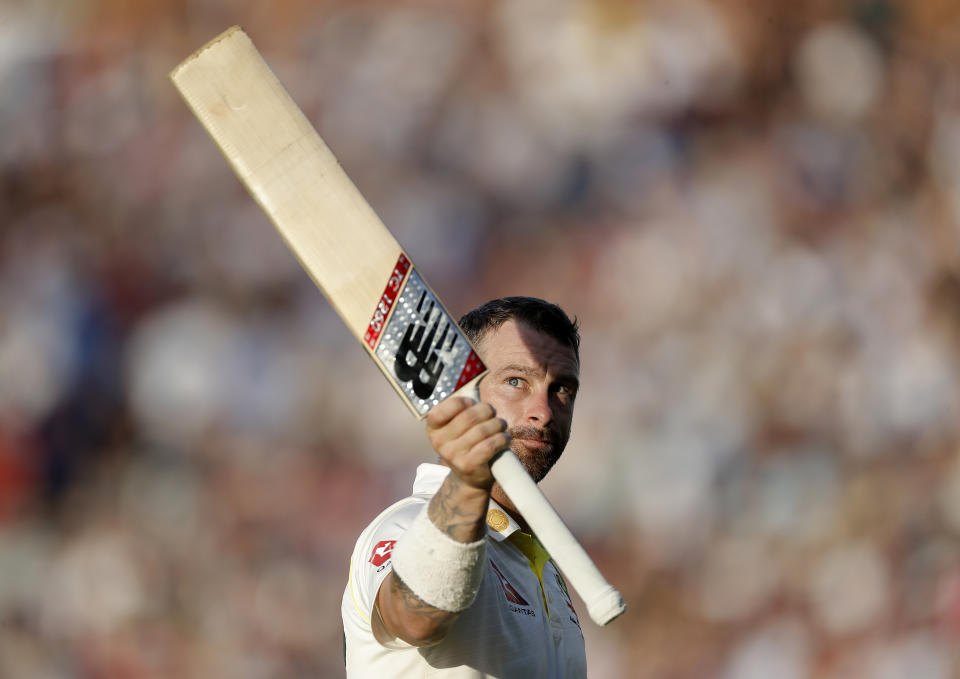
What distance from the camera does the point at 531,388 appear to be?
151 centimetres

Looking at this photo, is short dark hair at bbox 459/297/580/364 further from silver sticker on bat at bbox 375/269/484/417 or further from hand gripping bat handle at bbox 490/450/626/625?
hand gripping bat handle at bbox 490/450/626/625

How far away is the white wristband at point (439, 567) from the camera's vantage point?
1016 mm

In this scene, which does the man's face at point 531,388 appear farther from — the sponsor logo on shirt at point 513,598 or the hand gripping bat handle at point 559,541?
the hand gripping bat handle at point 559,541

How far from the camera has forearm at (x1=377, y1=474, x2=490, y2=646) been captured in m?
1.02

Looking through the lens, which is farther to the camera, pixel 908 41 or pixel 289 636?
pixel 908 41

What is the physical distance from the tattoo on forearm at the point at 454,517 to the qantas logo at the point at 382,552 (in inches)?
5.8

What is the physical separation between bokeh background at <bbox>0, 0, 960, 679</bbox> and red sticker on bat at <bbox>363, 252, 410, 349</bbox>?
86.7 inches

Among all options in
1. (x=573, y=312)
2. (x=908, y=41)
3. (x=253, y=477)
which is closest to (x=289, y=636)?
(x=253, y=477)

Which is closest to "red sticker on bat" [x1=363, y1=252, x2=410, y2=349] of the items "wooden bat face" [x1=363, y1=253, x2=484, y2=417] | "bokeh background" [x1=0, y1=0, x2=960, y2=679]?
"wooden bat face" [x1=363, y1=253, x2=484, y2=417]

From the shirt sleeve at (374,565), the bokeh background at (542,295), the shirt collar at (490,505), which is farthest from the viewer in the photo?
the bokeh background at (542,295)

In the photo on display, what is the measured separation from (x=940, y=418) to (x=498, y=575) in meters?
3.10

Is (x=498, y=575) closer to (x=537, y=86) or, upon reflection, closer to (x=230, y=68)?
(x=230, y=68)

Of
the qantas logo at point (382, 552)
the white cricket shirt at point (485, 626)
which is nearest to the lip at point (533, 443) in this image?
the white cricket shirt at point (485, 626)

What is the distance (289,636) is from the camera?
3193 mm
